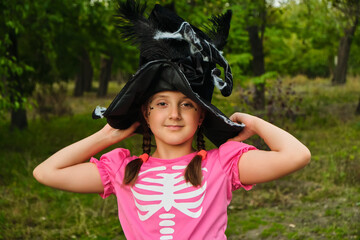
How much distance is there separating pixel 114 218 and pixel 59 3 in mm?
5685

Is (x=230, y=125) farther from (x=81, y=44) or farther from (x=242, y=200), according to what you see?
(x=81, y=44)

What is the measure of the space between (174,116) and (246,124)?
0.36m

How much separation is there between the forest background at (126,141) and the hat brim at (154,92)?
1.17 ft

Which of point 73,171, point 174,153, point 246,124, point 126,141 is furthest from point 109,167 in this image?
point 126,141

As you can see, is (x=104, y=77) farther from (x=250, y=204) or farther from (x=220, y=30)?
(x=220, y=30)

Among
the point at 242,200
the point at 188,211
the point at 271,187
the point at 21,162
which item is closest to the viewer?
the point at 188,211

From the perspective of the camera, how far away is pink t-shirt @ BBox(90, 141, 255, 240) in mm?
1957

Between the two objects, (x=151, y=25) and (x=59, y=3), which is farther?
(x=59, y=3)

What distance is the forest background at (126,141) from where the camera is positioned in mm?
4668

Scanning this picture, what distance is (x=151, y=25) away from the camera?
2098 mm

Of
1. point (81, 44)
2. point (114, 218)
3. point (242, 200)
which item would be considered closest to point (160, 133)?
point (114, 218)

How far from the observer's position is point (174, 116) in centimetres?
206

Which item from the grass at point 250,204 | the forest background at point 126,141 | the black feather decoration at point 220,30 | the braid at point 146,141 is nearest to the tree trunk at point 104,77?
the forest background at point 126,141

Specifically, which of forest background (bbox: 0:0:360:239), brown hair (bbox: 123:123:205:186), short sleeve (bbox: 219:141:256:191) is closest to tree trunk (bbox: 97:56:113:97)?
forest background (bbox: 0:0:360:239)
